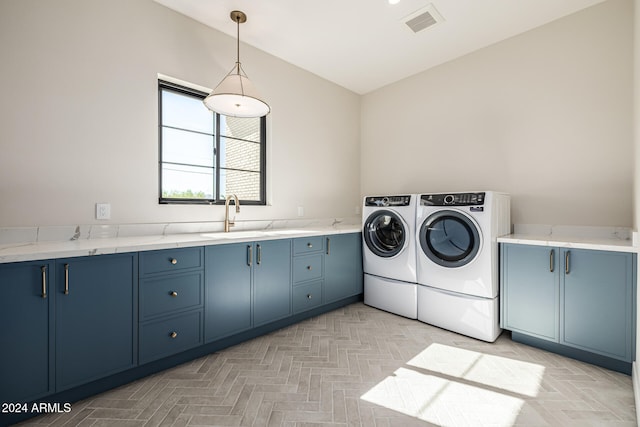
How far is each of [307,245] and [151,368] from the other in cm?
155

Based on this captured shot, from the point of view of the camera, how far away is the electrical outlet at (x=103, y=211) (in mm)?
2182

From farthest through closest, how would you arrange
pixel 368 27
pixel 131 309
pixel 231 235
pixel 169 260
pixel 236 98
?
pixel 368 27 < pixel 231 235 < pixel 236 98 < pixel 169 260 < pixel 131 309

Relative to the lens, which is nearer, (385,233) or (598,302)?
(598,302)

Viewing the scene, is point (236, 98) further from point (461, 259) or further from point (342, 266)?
point (461, 259)

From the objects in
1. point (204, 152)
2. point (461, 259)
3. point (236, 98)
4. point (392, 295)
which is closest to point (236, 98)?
point (236, 98)

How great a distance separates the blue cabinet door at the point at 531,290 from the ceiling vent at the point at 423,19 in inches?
84.7

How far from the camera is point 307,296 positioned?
287cm

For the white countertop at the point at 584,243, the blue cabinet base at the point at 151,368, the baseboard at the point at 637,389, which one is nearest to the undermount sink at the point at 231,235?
the blue cabinet base at the point at 151,368

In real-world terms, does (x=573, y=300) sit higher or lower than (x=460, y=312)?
higher

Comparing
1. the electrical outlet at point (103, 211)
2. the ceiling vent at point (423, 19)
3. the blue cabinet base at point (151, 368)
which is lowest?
the blue cabinet base at point (151, 368)

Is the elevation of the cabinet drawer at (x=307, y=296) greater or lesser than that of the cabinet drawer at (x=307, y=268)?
lesser

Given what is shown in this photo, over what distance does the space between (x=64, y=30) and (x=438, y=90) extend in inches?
141

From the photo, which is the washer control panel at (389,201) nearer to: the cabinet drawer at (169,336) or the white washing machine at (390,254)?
the white washing machine at (390,254)

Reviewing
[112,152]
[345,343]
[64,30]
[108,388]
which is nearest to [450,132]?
[345,343]
